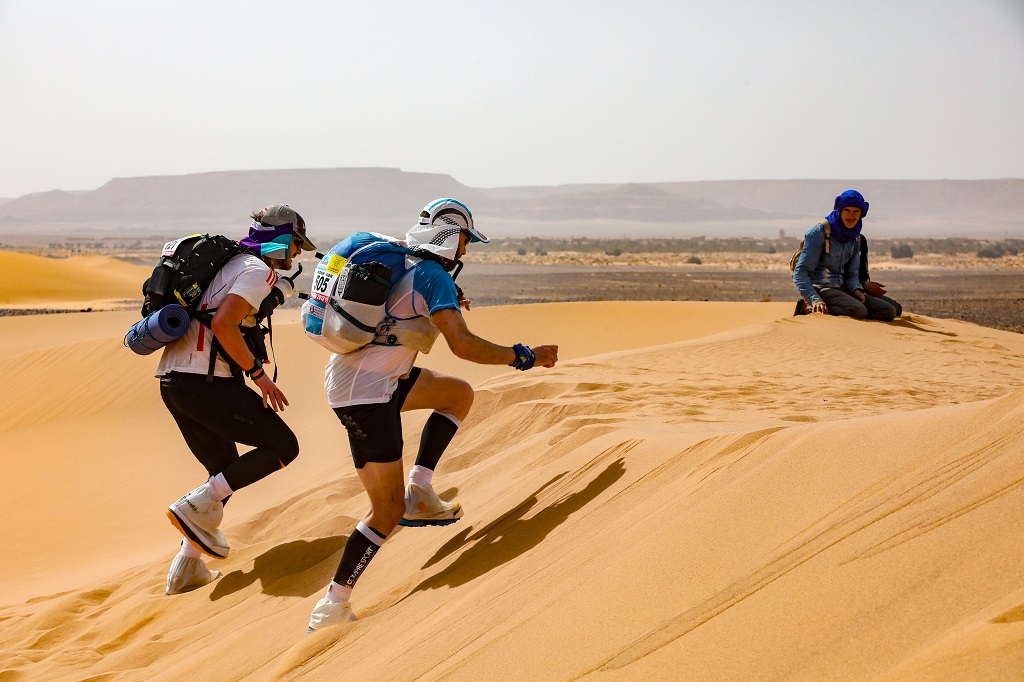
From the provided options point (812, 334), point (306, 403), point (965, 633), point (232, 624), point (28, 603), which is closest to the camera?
point (965, 633)

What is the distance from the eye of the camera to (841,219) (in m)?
11.0

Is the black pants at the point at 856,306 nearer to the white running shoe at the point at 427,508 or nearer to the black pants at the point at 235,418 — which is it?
the white running shoe at the point at 427,508

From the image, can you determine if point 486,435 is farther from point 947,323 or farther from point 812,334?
point 947,323

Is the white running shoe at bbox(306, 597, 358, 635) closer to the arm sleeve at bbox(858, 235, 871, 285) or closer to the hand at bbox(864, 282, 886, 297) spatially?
the arm sleeve at bbox(858, 235, 871, 285)

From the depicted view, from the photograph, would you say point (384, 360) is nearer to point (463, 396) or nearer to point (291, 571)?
point (463, 396)

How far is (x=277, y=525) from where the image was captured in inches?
242

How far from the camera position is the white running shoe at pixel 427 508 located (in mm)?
4719

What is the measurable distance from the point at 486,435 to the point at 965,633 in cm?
497

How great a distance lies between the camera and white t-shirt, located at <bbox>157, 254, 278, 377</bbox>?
4.95 m

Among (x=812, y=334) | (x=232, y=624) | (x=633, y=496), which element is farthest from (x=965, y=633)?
(x=812, y=334)

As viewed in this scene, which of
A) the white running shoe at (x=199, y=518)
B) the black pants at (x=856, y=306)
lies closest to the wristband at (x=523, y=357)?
the white running shoe at (x=199, y=518)

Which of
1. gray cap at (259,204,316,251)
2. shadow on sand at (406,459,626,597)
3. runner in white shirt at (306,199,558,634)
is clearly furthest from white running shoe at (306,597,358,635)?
gray cap at (259,204,316,251)

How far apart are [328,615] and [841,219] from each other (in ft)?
28.9

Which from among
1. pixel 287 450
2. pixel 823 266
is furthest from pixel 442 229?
pixel 823 266
